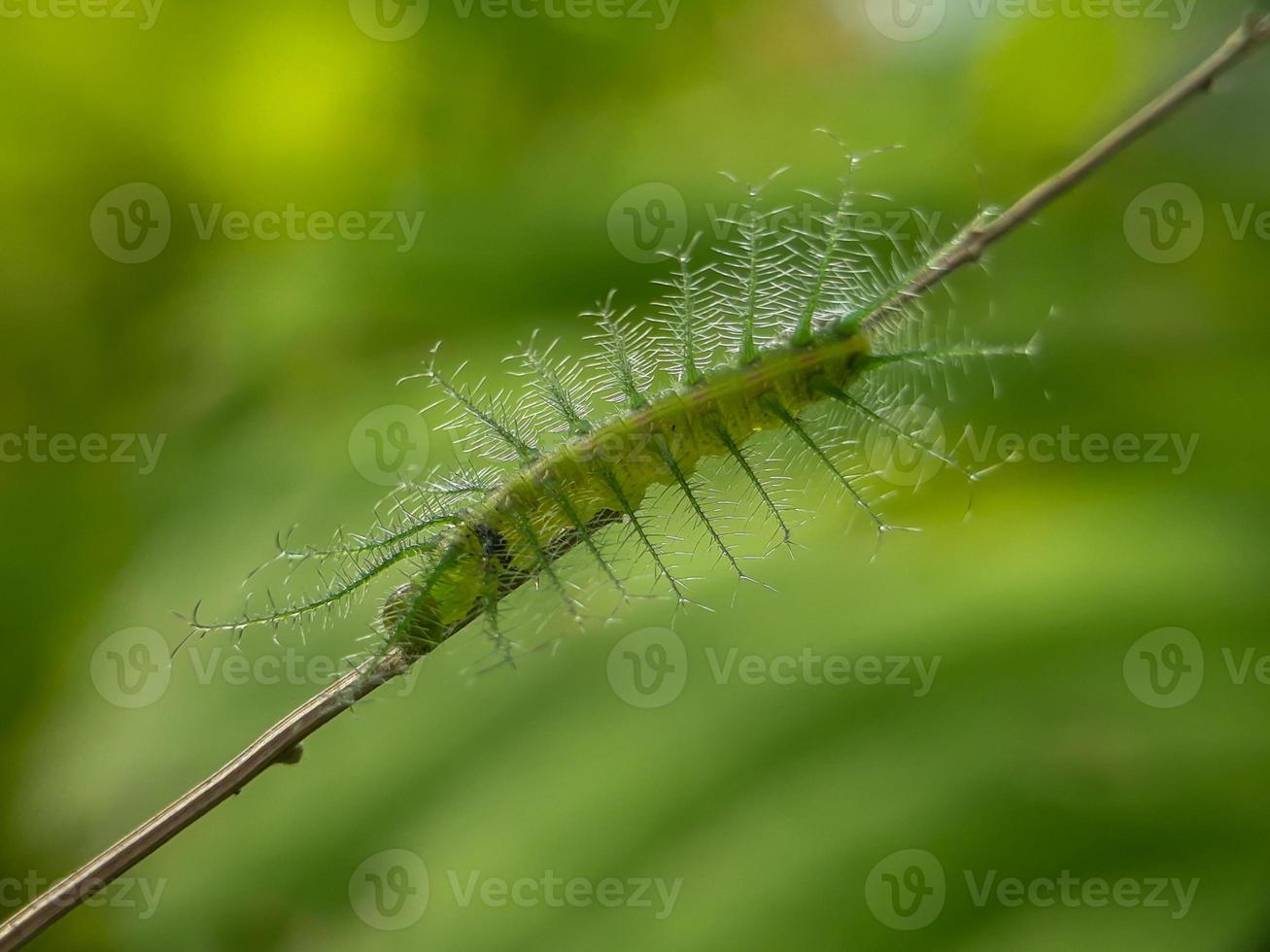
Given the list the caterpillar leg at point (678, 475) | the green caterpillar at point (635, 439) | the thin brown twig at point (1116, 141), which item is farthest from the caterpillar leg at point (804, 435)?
the thin brown twig at point (1116, 141)

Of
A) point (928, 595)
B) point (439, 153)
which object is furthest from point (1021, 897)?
point (439, 153)

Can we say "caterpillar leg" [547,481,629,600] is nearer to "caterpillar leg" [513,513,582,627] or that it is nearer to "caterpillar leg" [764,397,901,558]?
"caterpillar leg" [513,513,582,627]

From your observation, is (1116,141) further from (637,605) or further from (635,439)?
(637,605)

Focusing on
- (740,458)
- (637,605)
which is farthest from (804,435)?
(637,605)

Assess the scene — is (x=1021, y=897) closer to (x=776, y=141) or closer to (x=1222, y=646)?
(x=1222, y=646)

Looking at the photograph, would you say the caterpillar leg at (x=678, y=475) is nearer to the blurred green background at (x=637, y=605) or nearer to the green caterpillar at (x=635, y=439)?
the green caterpillar at (x=635, y=439)

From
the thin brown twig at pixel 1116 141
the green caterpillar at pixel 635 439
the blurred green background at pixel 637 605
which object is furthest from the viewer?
the blurred green background at pixel 637 605
